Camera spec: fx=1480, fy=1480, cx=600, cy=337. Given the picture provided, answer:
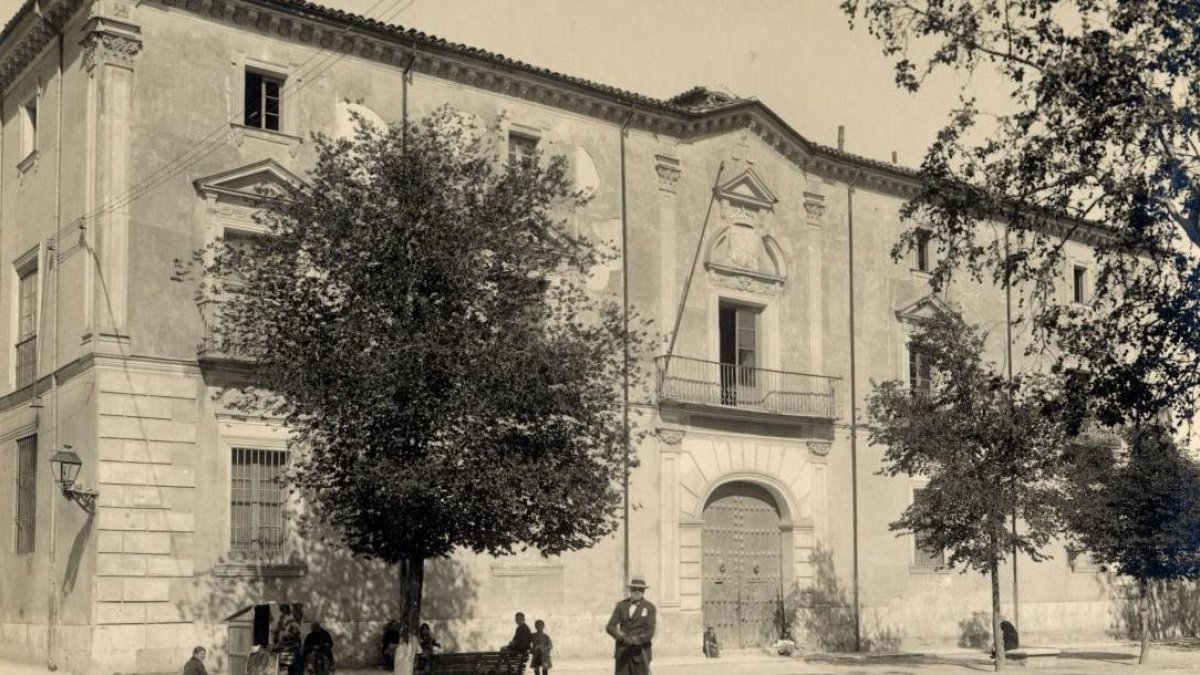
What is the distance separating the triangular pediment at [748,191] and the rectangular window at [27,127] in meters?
12.8

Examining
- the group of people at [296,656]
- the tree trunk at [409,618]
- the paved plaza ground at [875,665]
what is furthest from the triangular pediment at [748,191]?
the group of people at [296,656]

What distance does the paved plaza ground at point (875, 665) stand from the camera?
79.6ft

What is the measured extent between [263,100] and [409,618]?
939 centimetres

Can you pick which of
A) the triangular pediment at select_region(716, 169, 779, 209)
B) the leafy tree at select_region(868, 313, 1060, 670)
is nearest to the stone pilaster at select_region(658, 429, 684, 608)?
the leafy tree at select_region(868, 313, 1060, 670)

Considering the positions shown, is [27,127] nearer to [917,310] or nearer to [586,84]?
[586,84]

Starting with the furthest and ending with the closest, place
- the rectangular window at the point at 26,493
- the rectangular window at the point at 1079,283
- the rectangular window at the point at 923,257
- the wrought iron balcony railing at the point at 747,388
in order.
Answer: the rectangular window at the point at 1079,283
the rectangular window at the point at 923,257
the wrought iron balcony railing at the point at 747,388
the rectangular window at the point at 26,493

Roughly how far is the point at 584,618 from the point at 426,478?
9.40 metres

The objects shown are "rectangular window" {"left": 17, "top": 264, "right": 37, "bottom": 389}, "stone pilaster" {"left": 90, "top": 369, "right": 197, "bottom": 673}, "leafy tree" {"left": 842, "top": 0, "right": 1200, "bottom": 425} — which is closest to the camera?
"leafy tree" {"left": 842, "top": 0, "right": 1200, "bottom": 425}

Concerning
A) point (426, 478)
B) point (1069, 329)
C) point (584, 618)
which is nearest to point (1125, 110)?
point (1069, 329)

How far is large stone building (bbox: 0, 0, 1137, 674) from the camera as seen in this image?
2158 centimetres

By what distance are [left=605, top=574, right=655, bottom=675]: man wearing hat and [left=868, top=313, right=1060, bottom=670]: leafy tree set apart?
11.5 m

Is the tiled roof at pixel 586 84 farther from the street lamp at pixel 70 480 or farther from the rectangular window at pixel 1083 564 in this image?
the rectangular window at pixel 1083 564

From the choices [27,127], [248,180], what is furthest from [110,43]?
[27,127]

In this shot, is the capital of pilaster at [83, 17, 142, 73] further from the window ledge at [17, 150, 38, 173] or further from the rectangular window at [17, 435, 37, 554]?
the rectangular window at [17, 435, 37, 554]
